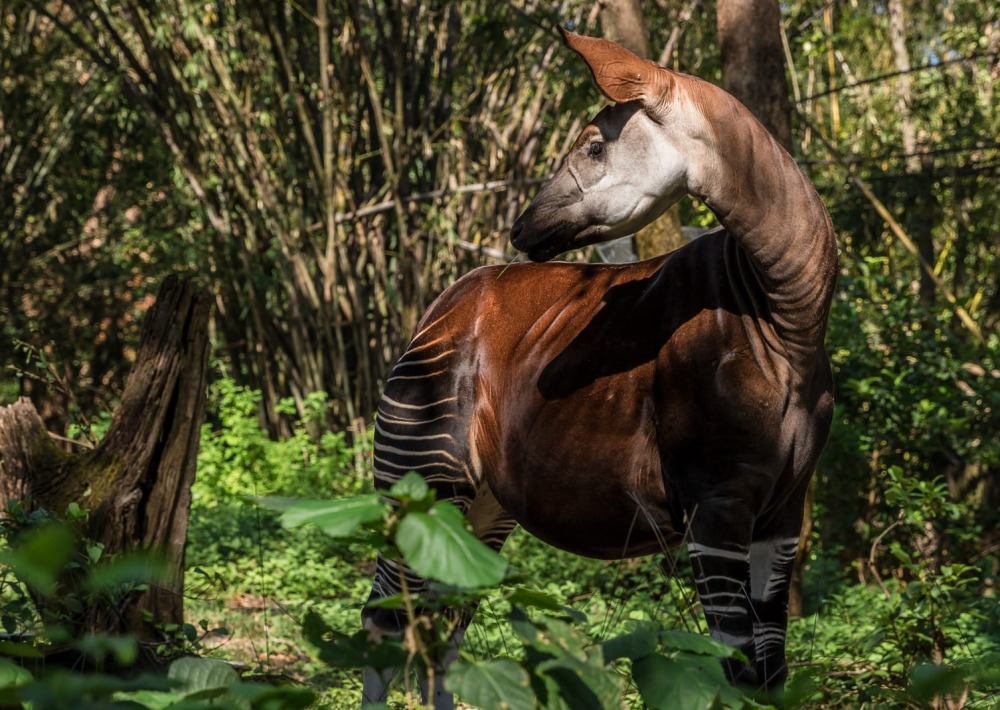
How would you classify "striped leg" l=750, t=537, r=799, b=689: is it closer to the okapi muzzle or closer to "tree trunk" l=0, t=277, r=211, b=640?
the okapi muzzle

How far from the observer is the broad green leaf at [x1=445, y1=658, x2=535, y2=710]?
1573mm

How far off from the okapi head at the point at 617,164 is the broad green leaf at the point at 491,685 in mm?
1165

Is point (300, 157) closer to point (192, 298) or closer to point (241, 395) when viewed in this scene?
point (241, 395)

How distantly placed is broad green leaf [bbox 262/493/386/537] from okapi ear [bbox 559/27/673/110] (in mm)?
1201

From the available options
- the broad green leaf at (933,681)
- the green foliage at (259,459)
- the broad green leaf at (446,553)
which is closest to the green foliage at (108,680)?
the broad green leaf at (446,553)

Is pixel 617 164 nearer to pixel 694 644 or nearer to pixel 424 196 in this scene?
pixel 694 644

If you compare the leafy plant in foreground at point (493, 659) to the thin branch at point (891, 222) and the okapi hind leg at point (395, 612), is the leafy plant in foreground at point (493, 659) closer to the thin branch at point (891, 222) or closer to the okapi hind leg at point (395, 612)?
the okapi hind leg at point (395, 612)

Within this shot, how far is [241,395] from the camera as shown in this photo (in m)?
8.47

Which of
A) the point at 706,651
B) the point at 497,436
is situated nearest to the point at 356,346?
the point at 497,436

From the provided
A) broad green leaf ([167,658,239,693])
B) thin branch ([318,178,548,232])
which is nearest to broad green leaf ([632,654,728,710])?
broad green leaf ([167,658,239,693])

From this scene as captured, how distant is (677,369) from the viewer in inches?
103

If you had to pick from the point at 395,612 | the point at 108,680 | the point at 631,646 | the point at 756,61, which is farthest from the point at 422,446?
the point at 756,61

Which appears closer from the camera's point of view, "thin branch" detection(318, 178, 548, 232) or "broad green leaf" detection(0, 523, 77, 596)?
"broad green leaf" detection(0, 523, 77, 596)

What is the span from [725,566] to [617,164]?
888 mm
